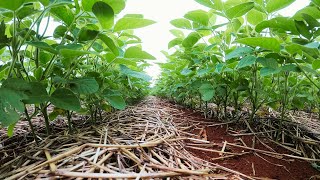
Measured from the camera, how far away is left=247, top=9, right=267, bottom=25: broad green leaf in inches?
51.6

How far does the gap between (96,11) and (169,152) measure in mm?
618

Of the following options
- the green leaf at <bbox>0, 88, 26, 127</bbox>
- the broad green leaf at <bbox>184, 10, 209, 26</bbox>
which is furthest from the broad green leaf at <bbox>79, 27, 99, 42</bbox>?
the broad green leaf at <bbox>184, 10, 209, 26</bbox>

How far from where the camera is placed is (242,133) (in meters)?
1.35

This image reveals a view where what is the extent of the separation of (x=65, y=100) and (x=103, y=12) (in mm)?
349

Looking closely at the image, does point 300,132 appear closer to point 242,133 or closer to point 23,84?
point 242,133

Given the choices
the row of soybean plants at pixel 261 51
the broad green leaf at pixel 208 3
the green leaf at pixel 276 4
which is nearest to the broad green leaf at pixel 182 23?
the row of soybean plants at pixel 261 51

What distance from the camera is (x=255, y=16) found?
4.37 ft

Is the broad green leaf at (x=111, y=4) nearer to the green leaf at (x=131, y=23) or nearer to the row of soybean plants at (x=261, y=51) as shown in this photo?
the green leaf at (x=131, y=23)

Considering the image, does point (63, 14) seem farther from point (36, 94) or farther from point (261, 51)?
point (261, 51)

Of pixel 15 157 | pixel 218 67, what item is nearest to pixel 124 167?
pixel 15 157

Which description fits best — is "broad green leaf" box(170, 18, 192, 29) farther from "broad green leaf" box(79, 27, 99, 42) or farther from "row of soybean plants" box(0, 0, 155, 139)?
"broad green leaf" box(79, 27, 99, 42)

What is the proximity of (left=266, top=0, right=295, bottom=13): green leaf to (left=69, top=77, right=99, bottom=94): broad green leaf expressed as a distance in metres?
0.90

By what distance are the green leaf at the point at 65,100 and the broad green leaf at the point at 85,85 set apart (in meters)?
0.08

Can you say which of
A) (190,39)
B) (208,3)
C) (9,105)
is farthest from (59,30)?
(190,39)
